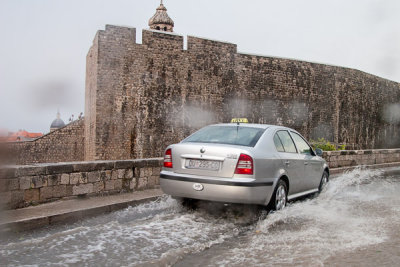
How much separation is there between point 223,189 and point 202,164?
0.47 metres

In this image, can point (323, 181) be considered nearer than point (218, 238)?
No

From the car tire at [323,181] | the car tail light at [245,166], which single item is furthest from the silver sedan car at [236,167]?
the car tire at [323,181]

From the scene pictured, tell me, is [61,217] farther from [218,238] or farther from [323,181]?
[323,181]

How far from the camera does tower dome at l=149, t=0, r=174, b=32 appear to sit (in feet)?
134

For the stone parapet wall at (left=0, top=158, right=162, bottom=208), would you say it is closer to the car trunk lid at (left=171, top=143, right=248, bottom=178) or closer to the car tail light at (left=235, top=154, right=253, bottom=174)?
the car trunk lid at (left=171, top=143, right=248, bottom=178)

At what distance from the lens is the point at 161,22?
134ft

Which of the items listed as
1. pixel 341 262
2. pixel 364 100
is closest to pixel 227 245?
pixel 341 262

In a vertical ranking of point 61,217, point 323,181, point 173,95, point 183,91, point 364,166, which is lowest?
point 364,166

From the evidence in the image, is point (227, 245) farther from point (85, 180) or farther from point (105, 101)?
point (105, 101)

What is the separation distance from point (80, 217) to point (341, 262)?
3.53 m

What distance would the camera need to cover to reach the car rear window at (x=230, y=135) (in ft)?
18.7

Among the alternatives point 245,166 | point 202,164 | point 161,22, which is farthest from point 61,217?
point 161,22

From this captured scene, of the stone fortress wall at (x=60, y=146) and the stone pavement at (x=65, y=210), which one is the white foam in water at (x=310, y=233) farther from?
the stone fortress wall at (x=60, y=146)

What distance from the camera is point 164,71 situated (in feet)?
67.4
